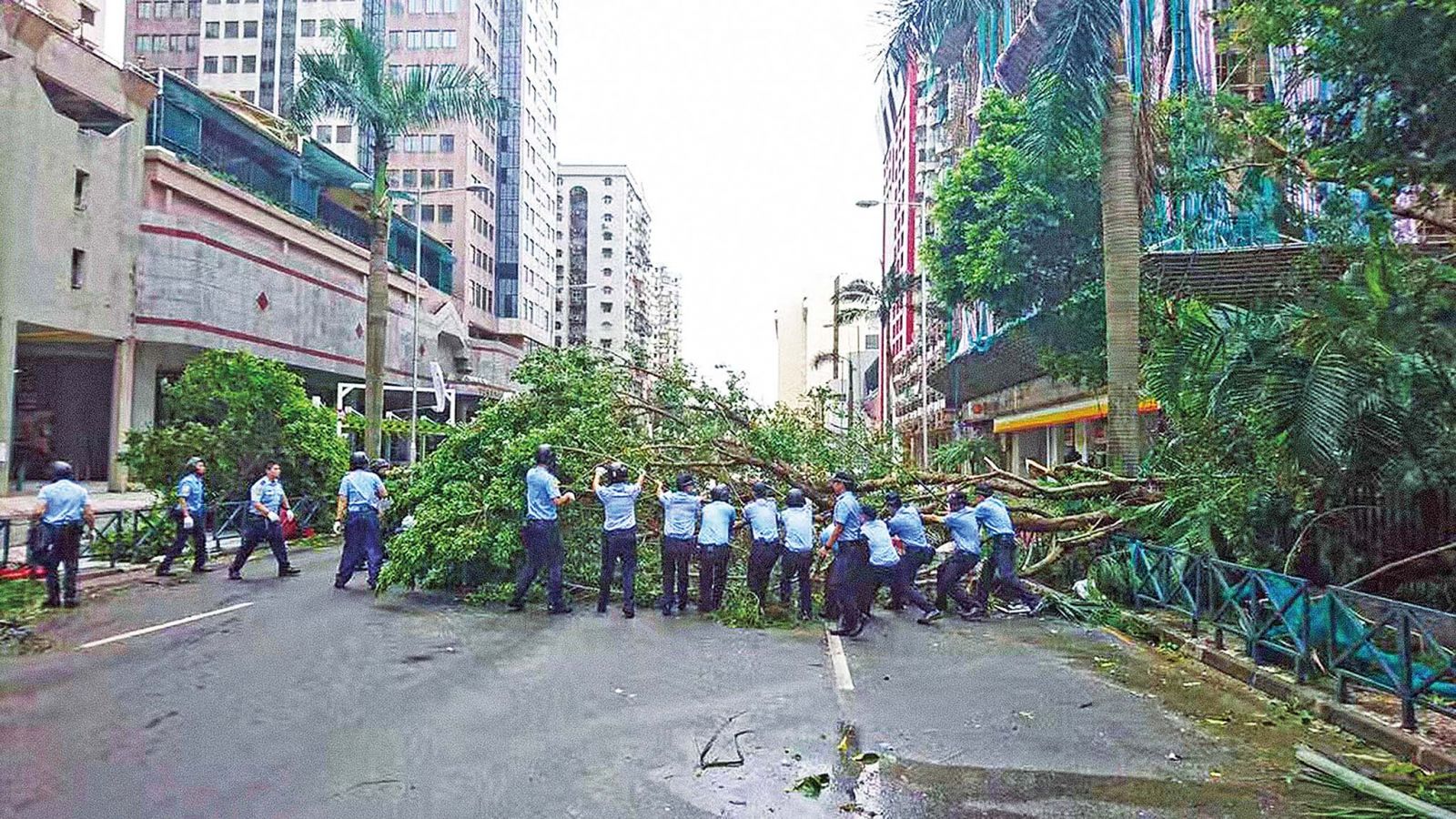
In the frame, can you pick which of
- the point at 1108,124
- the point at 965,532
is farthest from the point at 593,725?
the point at 1108,124

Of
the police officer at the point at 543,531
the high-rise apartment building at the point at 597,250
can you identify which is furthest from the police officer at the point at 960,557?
the high-rise apartment building at the point at 597,250

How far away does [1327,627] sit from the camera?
881 cm

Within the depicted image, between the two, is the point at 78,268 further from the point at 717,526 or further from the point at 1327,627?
the point at 1327,627

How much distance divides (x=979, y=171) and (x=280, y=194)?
34.5 m

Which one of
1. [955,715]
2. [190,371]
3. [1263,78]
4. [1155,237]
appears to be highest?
[1263,78]

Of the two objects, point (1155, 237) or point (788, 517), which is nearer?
point (788, 517)

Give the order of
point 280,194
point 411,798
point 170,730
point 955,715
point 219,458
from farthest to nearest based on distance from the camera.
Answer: point 280,194, point 219,458, point 955,715, point 170,730, point 411,798

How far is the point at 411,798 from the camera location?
562 centimetres

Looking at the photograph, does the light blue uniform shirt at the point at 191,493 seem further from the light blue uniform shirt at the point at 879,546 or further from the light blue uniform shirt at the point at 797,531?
the light blue uniform shirt at the point at 879,546

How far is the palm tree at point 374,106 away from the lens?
2438 cm

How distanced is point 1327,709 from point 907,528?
5267 millimetres

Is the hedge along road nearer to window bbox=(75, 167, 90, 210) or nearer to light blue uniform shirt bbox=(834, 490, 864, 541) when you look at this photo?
light blue uniform shirt bbox=(834, 490, 864, 541)

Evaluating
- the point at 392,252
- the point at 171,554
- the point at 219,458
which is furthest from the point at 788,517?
the point at 392,252

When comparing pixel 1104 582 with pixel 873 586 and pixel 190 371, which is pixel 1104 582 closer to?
pixel 873 586
